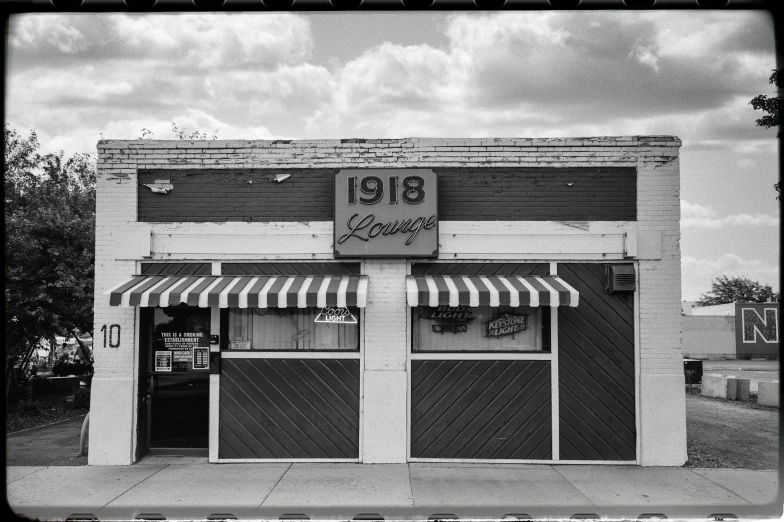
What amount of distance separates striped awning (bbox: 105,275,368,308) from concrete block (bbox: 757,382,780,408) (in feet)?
36.2

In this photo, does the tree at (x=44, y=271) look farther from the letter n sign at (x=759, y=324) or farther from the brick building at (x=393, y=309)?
the letter n sign at (x=759, y=324)

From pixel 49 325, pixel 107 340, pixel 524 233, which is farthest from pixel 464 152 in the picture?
pixel 49 325

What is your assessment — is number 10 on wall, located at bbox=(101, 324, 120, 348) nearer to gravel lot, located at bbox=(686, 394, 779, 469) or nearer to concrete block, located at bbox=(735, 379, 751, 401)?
gravel lot, located at bbox=(686, 394, 779, 469)

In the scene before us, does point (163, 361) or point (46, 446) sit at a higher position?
point (163, 361)

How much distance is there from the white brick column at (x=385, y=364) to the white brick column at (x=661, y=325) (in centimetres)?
345

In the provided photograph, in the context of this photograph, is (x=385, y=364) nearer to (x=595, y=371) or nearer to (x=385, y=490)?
(x=385, y=490)

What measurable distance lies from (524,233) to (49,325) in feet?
32.6

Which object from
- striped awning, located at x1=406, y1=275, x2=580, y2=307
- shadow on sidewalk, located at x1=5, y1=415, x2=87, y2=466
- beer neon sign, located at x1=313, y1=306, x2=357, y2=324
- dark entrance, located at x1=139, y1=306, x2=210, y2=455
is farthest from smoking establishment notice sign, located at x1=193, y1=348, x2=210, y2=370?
striped awning, located at x1=406, y1=275, x2=580, y2=307

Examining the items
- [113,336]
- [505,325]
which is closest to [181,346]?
[113,336]

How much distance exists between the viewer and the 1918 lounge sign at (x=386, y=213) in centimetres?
Result: 902

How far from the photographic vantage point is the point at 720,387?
15969 millimetres

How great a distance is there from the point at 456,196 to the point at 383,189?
1090 mm

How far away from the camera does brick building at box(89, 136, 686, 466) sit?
29.5ft

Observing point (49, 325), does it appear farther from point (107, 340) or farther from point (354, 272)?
point (354, 272)
